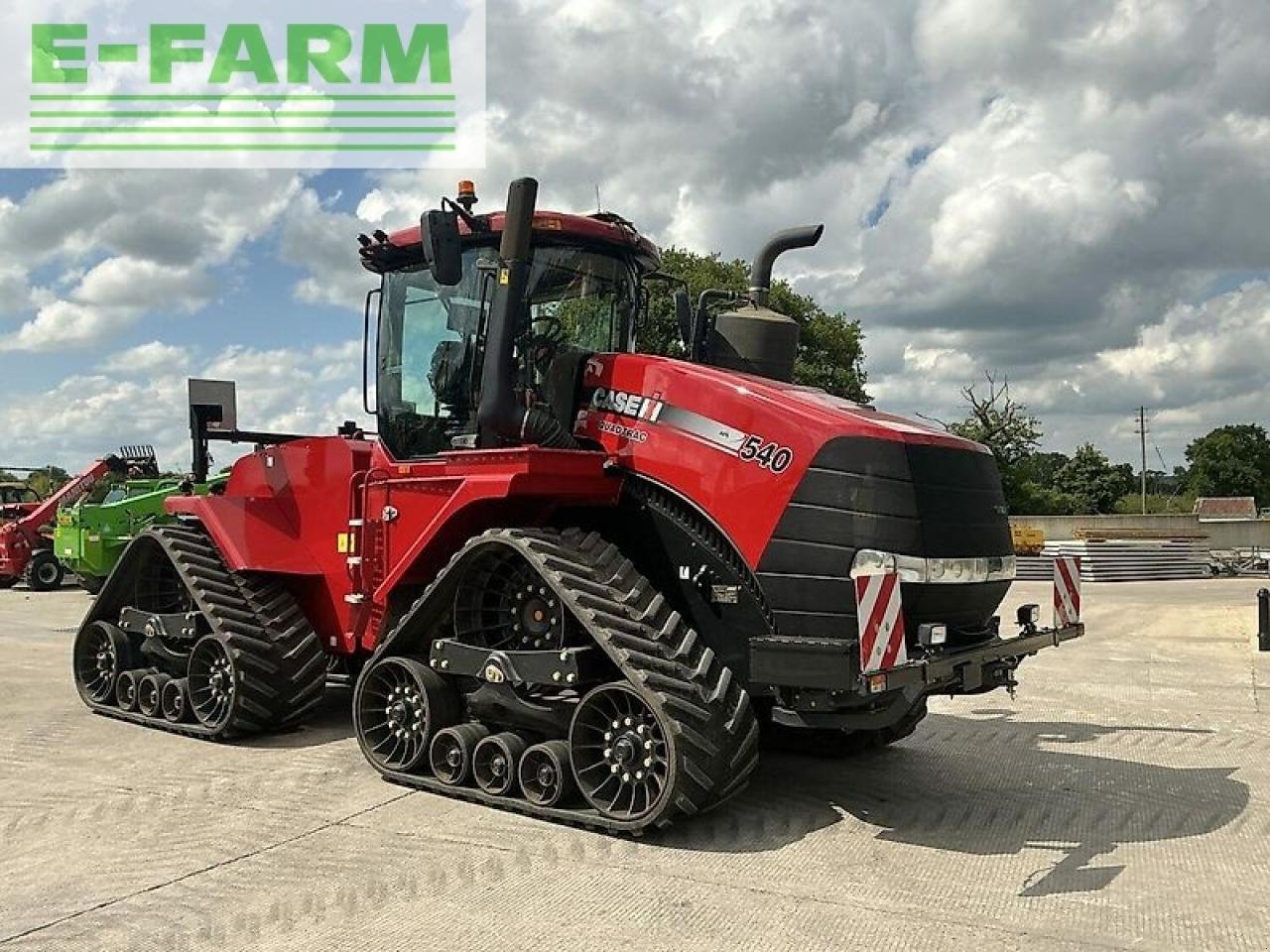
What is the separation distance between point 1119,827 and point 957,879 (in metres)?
1.36

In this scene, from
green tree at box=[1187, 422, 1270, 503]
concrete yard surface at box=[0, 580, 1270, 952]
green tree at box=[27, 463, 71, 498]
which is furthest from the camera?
green tree at box=[1187, 422, 1270, 503]

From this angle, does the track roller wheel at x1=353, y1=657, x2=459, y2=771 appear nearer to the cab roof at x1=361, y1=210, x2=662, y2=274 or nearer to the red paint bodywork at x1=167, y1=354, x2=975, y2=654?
the red paint bodywork at x1=167, y1=354, x2=975, y2=654

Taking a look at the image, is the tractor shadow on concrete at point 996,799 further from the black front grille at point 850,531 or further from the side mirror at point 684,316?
the side mirror at point 684,316

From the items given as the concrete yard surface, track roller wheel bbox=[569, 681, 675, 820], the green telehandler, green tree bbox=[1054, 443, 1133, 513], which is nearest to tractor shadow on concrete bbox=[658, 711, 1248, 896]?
the concrete yard surface

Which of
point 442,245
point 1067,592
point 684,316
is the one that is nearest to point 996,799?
point 1067,592

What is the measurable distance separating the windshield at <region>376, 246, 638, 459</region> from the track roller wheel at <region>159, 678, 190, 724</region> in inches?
91.3

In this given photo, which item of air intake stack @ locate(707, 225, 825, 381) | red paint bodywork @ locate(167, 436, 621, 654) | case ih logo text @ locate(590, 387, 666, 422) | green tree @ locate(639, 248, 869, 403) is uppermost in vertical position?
green tree @ locate(639, 248, 869, 403)

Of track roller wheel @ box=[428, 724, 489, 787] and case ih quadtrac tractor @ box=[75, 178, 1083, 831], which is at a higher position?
case ih quadtrac tractor @ box=[75, 178, 1083, 831]

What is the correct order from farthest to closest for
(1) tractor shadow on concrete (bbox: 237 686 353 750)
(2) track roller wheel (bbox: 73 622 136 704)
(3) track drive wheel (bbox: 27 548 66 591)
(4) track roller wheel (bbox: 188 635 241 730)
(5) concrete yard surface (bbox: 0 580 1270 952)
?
(3) track drive wheel (bbox: 27 548 66 591), (2) track roller wheel (bbox: 73 622 136 704), (1) tractor shadow on concrete (bbox: 237 686 353 750), (4) track roller wheel (bbox: 188 635 241 730), (5) concrete yard surface (bbox: 0 580 1270 952)

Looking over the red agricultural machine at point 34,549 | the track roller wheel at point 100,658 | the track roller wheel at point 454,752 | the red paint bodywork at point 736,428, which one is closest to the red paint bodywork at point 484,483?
the red paint bodywork at point 736,428

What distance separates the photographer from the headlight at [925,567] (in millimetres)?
5105

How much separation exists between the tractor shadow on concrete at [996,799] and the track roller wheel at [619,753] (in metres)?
0.26

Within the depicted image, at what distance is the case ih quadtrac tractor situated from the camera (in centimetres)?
518

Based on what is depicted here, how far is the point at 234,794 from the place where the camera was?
6.05 meters
